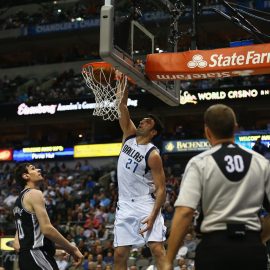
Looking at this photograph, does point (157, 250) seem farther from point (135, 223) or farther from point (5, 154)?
point (5, 154)

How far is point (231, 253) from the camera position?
344 centimetres

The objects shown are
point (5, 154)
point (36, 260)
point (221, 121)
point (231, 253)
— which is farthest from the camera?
point (5, 154)

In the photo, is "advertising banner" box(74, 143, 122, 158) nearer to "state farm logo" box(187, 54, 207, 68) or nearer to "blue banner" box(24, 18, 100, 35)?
"blue banner" box(24, 18, 100, 35)

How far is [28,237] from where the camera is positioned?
5766 millimetres

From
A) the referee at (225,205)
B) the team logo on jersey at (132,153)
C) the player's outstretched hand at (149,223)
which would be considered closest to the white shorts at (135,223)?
the player's outstretched hand at (149,223)

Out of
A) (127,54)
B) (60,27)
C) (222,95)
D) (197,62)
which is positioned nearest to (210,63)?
(197,62)

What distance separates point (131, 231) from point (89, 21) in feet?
82.9

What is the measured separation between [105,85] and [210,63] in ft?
4.89

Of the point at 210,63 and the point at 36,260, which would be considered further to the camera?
the point at 210,63

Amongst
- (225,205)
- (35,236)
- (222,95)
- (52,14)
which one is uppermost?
(52,14)

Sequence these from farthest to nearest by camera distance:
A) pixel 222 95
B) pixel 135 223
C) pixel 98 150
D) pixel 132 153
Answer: pixel 98 150, pixel 222 95, pixel 132 153, pixel 135 223

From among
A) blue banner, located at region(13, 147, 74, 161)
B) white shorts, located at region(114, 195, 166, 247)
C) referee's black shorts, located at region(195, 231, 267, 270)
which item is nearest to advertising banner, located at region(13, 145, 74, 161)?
blue banner, located at region(13, 147, 74, 161)

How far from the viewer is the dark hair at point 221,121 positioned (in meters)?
3.65

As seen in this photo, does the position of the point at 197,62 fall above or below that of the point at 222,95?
below
